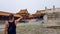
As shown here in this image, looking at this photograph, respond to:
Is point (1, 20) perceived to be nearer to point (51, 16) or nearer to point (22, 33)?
point (51, 16)

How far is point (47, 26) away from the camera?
532 inches

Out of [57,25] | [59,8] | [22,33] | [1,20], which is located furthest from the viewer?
[1,20]

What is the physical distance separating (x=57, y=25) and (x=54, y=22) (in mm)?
378

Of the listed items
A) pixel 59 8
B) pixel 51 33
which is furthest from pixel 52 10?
pixel 51 33

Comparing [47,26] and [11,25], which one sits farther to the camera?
[47,26]

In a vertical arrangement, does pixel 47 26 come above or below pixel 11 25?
below

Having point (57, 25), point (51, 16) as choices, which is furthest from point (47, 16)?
point (57, 25)

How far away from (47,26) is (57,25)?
0.74m

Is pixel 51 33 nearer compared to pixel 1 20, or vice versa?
pixel 51 33

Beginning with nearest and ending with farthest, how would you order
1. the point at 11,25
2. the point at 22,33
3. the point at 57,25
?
the point at 11,25 → the point at 22,33 → the point at 57,25

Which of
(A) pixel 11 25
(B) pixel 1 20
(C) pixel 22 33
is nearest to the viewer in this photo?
(A) pixel 11 25

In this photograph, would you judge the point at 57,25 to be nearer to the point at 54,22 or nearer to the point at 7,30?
the point at 54,22

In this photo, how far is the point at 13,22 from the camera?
550 centimetres

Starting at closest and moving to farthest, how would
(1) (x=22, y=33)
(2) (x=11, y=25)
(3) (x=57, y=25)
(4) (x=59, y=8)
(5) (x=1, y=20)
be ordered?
(2) (x=11, y=25), (1) (x=22, y=33), (3) (x=57, y=25), (4) (x=59, y=8), (5) (x=1, y=20)
